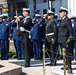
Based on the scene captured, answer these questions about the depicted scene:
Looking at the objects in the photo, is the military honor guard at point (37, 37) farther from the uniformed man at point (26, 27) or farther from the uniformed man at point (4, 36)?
the uniformed man at point (26, 27)

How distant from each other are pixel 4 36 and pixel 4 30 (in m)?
0.24

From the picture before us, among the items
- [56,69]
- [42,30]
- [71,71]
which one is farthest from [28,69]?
[42,30]

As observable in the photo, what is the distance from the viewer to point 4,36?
1673cm

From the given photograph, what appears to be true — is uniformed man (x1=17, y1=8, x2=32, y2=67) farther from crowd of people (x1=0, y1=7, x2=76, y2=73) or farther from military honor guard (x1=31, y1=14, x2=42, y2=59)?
military honor guard (x1=31, y1=14, x2=42, y2=59)

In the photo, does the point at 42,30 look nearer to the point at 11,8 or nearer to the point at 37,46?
the point at 37,46

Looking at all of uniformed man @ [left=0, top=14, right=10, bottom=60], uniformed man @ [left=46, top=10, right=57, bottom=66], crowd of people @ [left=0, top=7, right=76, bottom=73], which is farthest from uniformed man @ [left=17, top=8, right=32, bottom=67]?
uniformed man @ [left=0, top=14, right=10, bottom=60]

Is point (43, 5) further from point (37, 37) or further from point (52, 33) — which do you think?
point (52, 33)

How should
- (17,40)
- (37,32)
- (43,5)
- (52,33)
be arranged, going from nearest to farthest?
(52,33)
(37,32)
(17,40)
(43,5)

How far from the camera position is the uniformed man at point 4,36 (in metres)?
16.7

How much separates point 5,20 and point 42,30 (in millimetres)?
1563

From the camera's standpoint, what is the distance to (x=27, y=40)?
13.6m

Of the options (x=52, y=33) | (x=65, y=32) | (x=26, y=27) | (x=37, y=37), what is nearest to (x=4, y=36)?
(x=37, y=37)

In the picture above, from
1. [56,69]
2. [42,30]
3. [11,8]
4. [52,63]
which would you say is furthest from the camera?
[11,8]

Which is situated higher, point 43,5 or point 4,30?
point 43,5
